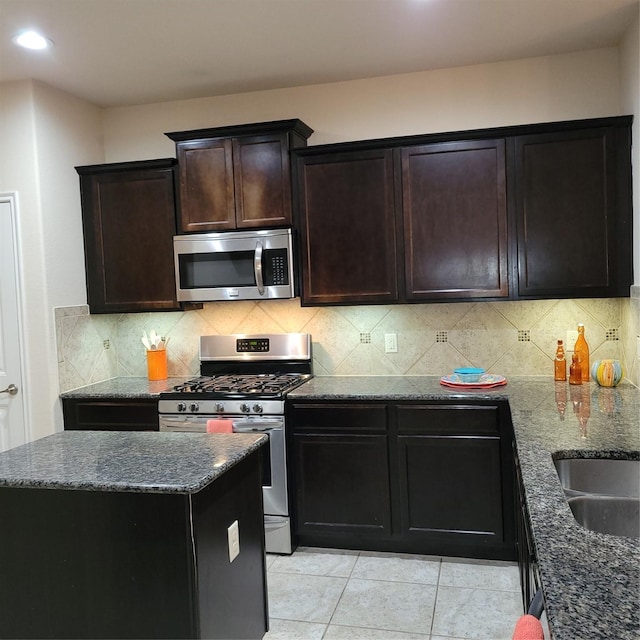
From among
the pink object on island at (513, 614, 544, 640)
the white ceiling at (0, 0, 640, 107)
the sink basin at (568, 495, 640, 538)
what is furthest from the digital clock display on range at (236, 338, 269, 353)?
the pink object on island at (513, 614, 544, 640)

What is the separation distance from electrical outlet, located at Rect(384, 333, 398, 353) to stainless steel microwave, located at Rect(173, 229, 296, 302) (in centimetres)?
69

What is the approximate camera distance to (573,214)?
3307 mm

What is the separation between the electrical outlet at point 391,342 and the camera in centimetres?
388

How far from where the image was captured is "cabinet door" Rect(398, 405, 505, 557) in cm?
320

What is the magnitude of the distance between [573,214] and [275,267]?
5.59ft

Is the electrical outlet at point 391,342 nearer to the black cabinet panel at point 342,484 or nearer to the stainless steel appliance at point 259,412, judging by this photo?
the stainless steel appliance at point 259,412

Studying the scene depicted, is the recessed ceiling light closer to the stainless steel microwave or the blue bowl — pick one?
the stainless steel microwave

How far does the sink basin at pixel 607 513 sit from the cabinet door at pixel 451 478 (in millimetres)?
1239

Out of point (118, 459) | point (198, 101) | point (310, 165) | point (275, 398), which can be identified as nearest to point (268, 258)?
point (310, 165)

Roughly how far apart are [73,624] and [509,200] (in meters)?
2.85

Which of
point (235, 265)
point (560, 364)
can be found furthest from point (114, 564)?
point (560, 364)

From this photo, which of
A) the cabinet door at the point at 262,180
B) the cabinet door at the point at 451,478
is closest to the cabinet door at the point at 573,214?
the cabinet door at the point at 451,478

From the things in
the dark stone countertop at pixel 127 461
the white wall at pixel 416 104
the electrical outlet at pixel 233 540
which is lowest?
the electrical outlet at pixel 233 540

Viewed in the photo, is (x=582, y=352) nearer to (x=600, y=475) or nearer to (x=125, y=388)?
(x=600, y=475)
